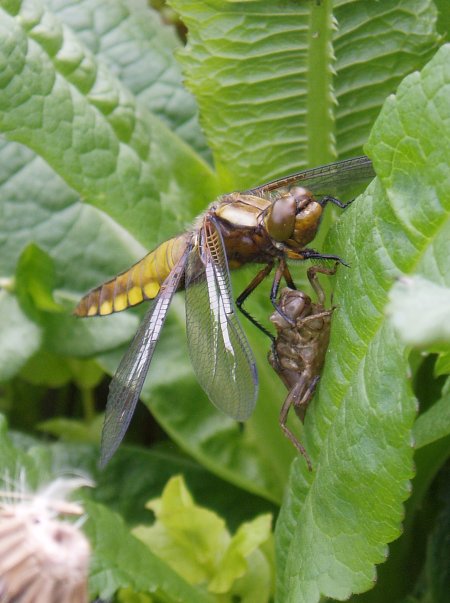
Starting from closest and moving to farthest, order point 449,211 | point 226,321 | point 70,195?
1. point 449,211
2. point 226,321
3. point 70,195

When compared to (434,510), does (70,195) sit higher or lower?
higher

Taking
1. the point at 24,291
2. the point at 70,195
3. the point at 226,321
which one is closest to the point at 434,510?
the point at 226,321

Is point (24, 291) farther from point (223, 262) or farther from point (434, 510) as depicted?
point (434, 510)

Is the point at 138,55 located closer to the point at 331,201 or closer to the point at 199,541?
the point at 331,201

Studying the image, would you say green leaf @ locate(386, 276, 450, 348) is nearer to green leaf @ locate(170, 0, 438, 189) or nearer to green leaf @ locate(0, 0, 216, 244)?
green leaf @ locate(170, 0, 438, 189)

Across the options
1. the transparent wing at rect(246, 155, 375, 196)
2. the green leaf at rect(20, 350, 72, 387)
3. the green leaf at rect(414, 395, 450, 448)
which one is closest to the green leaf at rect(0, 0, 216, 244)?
the transparent wing at rect(246, 155, 375, 196)

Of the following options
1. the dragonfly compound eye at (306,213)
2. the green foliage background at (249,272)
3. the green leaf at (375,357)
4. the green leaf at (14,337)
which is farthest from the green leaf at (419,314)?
the green leaf at (14,337)
